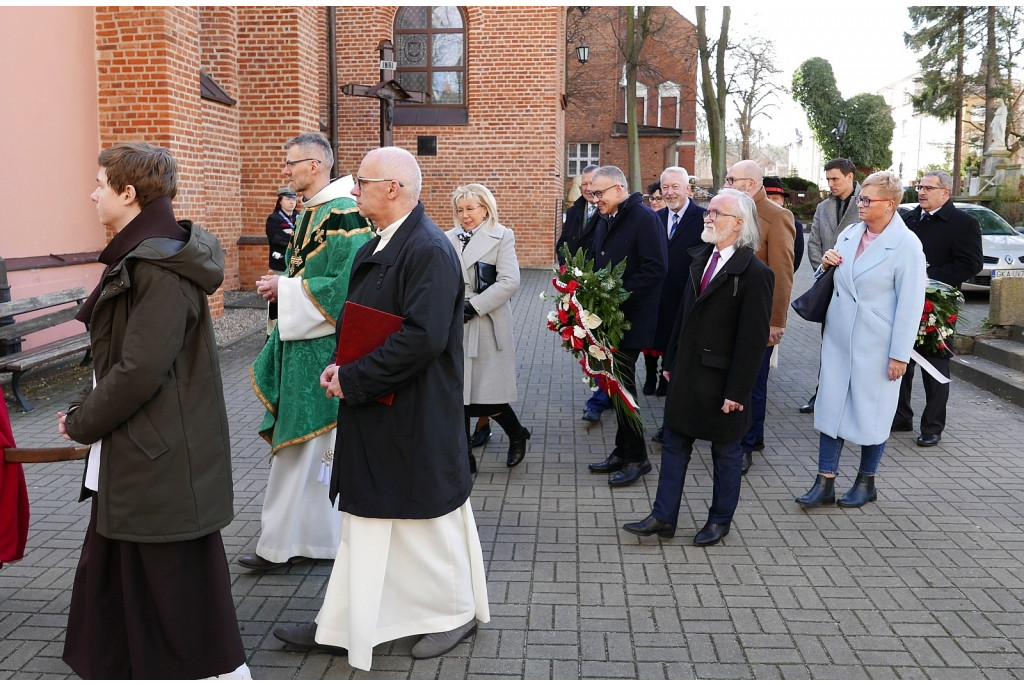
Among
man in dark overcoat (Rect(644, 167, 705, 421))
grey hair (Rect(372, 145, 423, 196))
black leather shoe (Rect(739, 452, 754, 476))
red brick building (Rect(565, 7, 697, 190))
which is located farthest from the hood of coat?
red brick building (Rect(565, 7, 697, 190))

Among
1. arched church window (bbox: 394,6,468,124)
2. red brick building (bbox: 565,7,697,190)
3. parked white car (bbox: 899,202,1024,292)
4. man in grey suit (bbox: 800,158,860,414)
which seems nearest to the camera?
man in grey suit (bbox: 800,158,860,414)

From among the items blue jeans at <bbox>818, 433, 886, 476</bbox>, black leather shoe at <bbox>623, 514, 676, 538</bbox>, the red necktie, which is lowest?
black leather shoe at <bbox>623, 514, 676, 538</bbox>

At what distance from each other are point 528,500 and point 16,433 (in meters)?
4.35

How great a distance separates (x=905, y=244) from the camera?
5496 mm

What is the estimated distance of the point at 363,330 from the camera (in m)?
3.53

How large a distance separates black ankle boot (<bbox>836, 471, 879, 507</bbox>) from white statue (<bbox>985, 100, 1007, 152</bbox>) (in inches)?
1180

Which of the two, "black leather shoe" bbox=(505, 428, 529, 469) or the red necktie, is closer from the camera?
the red necktie

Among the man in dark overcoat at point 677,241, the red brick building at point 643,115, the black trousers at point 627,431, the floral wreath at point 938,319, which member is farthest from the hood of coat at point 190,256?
the red brick building at point 643,115

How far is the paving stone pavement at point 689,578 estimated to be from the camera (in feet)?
12.3

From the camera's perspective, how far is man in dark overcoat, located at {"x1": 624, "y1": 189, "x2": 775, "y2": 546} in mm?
4766

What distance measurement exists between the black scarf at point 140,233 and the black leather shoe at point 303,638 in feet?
5.07

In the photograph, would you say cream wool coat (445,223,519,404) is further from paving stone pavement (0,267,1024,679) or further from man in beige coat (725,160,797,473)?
man in beige coat (725,160,797,473)

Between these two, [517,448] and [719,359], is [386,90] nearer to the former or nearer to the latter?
[517,448]

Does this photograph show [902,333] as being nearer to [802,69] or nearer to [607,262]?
[607,262]
